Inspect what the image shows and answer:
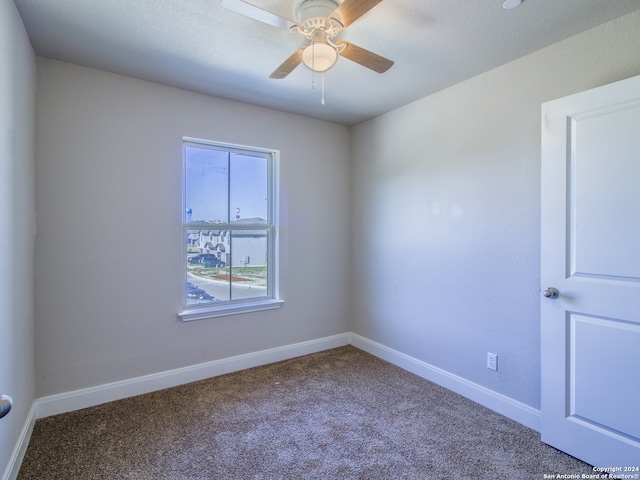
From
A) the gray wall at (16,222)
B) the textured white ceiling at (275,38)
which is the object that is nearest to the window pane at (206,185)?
the textured white ceiling at (275,38)

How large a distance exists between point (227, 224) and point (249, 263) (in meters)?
0.44

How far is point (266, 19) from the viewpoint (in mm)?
1557

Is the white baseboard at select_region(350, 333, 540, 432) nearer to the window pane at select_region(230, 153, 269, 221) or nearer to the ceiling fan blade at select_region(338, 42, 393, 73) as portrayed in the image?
the window pane at select_region(230, 153, 269, 221)

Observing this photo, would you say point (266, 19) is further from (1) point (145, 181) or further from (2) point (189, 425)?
(2) point (189, 425)

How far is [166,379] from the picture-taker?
2.73m

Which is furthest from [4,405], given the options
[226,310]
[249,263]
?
[249,263]

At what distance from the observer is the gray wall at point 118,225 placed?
232 centimetres

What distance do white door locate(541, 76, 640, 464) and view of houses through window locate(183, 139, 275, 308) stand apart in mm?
2321

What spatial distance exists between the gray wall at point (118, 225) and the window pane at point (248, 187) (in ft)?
0.59

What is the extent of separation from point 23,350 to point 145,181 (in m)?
1.35

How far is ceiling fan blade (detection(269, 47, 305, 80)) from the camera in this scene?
1.82m

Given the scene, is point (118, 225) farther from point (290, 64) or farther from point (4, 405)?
point (4, 405)

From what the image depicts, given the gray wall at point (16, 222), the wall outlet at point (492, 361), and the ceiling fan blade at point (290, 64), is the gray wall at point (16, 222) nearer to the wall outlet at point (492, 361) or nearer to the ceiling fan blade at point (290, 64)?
the ceiling fan blade at point (290, 64)

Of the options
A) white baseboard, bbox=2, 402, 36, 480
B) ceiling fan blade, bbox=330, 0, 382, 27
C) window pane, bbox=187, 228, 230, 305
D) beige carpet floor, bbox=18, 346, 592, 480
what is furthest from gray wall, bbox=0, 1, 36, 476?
ceiling fan blade, bbox=330, 0, 382, 27
